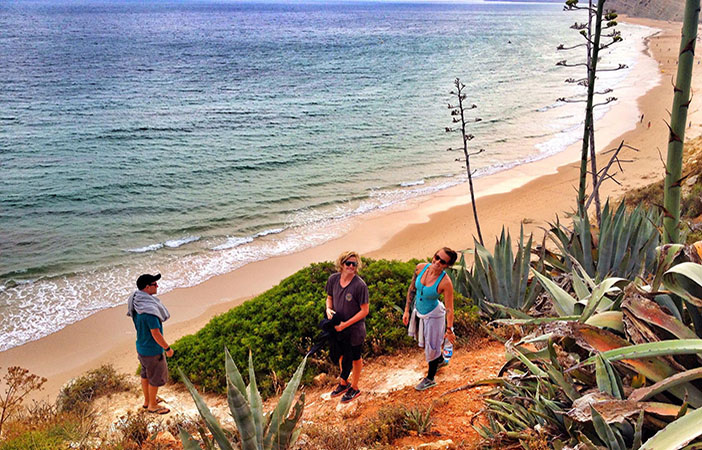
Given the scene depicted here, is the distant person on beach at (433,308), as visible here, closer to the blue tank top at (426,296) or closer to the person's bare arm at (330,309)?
the blue tank top at (426,296)

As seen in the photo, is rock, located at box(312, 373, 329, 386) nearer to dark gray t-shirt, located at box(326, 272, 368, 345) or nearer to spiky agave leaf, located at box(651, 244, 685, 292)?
dark gray t-shirt, located at box(326, 272, 368, 345)

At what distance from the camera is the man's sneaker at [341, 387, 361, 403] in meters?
5.33

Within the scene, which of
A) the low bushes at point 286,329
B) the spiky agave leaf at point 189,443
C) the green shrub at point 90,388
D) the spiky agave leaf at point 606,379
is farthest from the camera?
the green shrub at point 90,388

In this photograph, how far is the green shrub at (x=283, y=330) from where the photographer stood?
6.44 m

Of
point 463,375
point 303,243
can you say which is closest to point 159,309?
point 463,375

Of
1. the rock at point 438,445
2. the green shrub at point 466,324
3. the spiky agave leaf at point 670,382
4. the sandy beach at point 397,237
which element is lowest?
the sandy beach at point 397,237

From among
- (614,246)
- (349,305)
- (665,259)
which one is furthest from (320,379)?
(665,259)

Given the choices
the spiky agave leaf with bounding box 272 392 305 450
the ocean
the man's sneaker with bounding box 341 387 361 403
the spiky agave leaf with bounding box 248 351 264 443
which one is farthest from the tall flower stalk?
the ocean

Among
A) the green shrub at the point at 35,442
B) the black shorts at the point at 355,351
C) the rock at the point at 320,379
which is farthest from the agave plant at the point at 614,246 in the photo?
the green shrub at the point at 35,442

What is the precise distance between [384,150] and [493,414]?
22890 mm

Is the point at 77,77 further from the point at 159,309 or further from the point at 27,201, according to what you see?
the point at 159,309

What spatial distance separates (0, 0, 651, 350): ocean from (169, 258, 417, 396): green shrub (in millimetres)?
6244

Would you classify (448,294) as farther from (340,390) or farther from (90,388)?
(90,388)

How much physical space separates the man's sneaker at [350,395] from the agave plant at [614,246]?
2.57 meters
